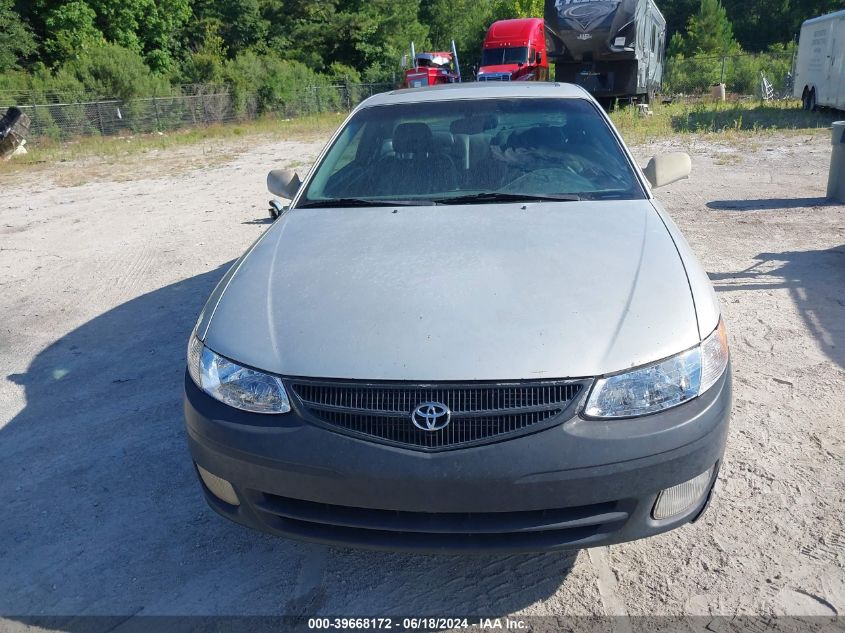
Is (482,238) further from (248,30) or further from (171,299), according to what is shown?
(248,30)

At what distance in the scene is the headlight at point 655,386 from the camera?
7.22ft

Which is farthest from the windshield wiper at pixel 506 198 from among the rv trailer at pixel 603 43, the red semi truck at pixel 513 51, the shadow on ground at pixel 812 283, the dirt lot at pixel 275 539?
the red semi truck at pixel 513 51

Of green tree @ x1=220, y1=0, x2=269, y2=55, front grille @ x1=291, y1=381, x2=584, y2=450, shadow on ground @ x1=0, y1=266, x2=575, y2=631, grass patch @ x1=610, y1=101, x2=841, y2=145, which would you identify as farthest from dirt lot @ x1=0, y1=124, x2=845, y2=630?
green tree @ x1=220, y1=0, x2=269, y2=55

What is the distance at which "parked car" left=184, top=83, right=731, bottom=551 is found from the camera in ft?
7.12

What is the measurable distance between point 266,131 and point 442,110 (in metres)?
23.6

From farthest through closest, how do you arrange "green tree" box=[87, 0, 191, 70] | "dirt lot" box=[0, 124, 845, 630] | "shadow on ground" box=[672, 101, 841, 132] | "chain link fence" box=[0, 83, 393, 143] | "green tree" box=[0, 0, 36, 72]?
"green tree" box=[87, 0, 191, 70] → "green tree" box=[0, 0, 36, 72] → "chain link fence" box=[0, 83, 393, 143] → "shadow on ground" box=[672, 101, 841, 132] → "dirt lot" box=[0, 124, 845, 630]

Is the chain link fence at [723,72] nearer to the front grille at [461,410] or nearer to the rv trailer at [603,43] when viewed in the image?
the rv trailer at [603,43]

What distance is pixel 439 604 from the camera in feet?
8.27

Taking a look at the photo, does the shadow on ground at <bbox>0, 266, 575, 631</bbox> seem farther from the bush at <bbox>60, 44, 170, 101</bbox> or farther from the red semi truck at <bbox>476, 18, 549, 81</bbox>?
the bush at <bbox>60, 44, 170, 101</bbox>

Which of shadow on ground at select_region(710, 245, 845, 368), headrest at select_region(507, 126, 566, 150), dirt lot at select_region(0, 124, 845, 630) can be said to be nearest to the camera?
dirt lot at select_region(0, 124, 845, 630)

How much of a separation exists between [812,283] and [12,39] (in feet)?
128

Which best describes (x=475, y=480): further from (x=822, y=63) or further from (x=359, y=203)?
(x=822, y=63)

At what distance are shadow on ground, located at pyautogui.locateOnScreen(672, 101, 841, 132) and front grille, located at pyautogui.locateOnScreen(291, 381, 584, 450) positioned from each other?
1556 cm

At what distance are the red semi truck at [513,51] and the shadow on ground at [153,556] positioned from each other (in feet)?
79.0
